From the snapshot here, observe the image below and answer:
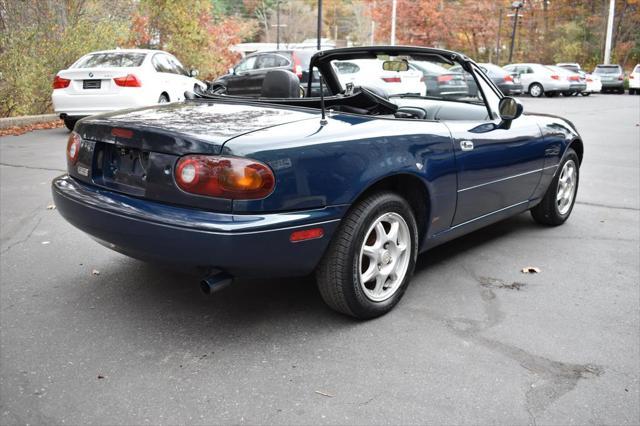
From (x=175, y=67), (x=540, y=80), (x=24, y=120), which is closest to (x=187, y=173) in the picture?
(x=175, y=67)

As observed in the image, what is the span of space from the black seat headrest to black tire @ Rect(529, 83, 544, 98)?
26.4 metres

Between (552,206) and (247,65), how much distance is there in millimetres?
15513

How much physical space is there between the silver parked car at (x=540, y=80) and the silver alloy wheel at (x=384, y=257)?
26.5 m

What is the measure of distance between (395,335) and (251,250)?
96 cm

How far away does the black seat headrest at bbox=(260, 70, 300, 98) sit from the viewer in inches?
162

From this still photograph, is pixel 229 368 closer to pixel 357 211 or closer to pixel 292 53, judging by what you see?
pixel 357 211

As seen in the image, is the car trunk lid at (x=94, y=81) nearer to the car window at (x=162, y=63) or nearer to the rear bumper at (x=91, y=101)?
the rear bumper at (x=91, y=101)

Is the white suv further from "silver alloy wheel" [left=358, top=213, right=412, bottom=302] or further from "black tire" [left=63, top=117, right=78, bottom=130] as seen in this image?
"silver alloy wheel" [left=358, top=213, right=412, bottom=302]

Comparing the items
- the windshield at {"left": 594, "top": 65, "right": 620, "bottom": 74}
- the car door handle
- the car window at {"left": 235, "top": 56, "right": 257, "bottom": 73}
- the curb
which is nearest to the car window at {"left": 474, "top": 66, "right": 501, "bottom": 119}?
the car door handle

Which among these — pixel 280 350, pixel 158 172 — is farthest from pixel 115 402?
pixel 158 172

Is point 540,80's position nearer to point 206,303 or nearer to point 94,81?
point 94,81

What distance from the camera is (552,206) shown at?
17.6 ft

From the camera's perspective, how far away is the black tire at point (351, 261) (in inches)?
126

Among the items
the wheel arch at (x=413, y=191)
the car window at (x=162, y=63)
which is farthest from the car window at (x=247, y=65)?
the wheel arch at (x=413, y=191)
